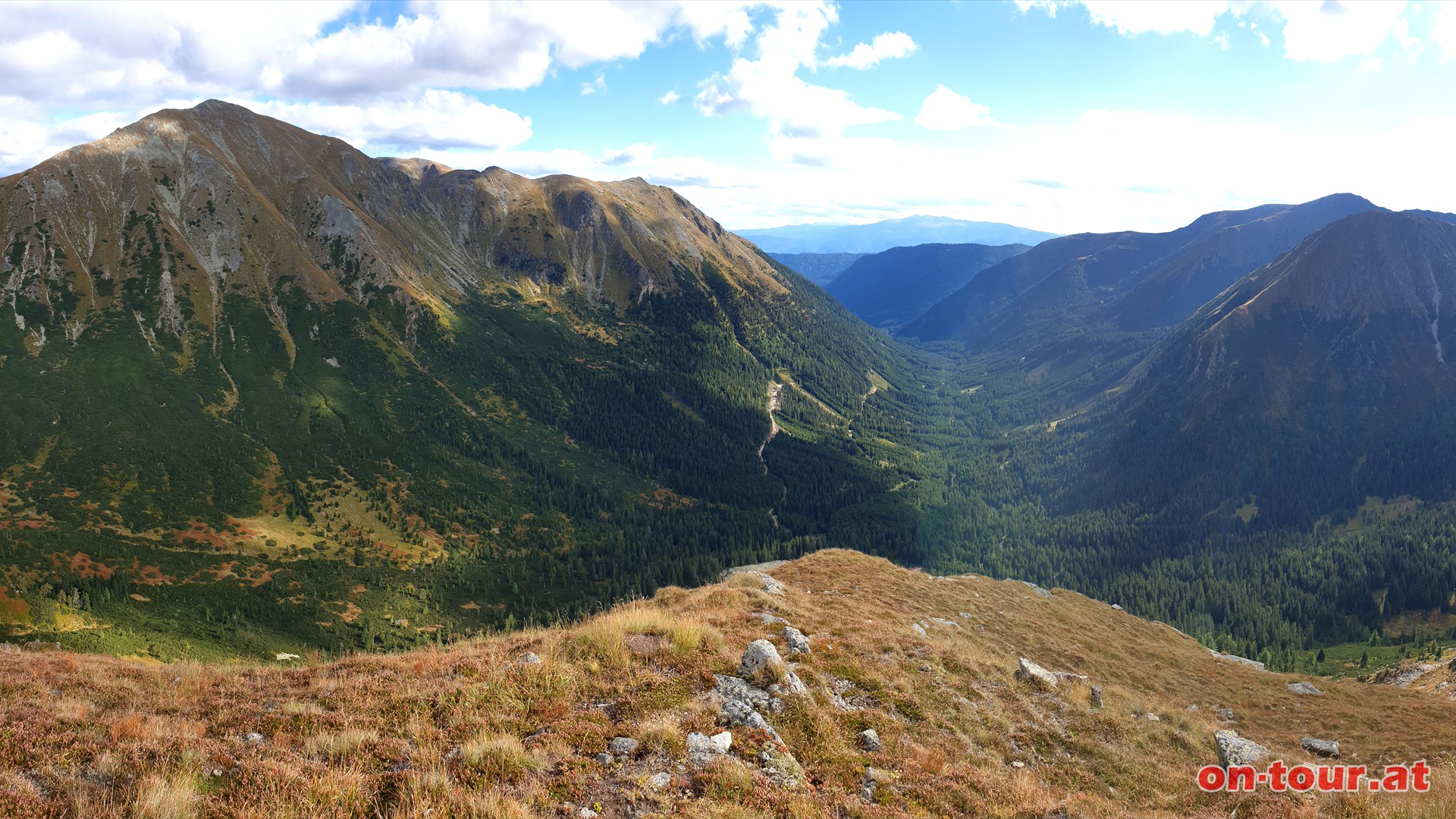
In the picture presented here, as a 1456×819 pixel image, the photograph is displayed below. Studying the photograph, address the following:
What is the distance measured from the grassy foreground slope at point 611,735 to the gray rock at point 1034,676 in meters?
0.67

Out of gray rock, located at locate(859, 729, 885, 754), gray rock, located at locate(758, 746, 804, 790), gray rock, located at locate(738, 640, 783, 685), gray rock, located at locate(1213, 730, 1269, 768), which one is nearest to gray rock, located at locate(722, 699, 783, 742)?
gray rock, located at locate(758, 746, 804, 790)

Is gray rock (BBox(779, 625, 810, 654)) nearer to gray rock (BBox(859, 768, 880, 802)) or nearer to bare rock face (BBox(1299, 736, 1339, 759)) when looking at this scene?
gray rock (BBox(859, 768, 880, 802))

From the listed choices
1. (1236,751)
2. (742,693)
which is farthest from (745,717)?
(1236,751)

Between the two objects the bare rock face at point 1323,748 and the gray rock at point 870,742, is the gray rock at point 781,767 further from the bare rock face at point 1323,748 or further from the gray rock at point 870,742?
the bare rock face at point 1323,748

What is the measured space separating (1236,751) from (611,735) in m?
26.1

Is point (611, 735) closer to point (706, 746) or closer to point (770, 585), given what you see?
point (706, 746)

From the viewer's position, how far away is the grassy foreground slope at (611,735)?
10.4m

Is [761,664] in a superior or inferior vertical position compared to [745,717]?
inferior

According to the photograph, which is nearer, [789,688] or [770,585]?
[789,688]

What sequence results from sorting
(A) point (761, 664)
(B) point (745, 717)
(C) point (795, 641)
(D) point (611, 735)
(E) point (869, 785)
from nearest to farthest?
(D) point (611, 735) → (E) point (869, 785) → (B) point (745, 717) → (A) point (761, 664) → (C) point (795, 641)

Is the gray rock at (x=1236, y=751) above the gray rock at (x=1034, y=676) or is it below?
below

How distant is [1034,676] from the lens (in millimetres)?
27062

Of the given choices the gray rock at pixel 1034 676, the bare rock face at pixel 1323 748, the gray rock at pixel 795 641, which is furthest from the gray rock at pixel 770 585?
the bare rock face at pixel 1323 748

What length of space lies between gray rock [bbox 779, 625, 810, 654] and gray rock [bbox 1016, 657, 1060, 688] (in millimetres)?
11169
